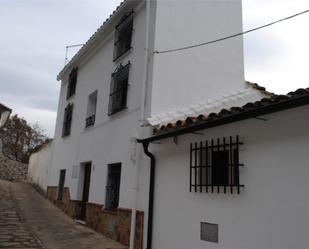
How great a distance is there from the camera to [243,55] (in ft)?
34.7

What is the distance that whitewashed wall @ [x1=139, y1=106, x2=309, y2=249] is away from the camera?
176 inches

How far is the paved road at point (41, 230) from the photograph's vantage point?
7.94 m

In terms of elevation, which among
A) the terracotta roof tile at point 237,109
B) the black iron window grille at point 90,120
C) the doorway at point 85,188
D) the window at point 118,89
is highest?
the window at point 118,89

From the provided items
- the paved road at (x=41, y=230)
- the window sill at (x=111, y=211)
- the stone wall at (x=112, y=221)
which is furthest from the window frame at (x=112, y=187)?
the paved road at (x=41, y=230)

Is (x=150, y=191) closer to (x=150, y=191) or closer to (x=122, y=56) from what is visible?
(x=150, y=191)

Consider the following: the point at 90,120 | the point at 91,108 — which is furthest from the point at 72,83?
the point at 90,120

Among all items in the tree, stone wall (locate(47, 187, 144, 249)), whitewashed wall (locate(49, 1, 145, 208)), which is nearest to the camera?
stone wall (locate(47, 187, 144, 249))

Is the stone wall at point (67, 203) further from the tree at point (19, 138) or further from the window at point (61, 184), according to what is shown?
the tree at point (19, 138)

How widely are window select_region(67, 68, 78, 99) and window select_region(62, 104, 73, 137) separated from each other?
23.4 inches

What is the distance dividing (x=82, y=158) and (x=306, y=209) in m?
8.68

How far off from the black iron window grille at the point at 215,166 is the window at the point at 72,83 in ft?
30.3

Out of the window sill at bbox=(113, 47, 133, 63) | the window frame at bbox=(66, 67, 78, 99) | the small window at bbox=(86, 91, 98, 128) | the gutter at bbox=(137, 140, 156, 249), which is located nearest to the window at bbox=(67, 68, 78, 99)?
the window frame at bbox=(66, 67, 78, 99)

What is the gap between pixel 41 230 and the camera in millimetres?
9562

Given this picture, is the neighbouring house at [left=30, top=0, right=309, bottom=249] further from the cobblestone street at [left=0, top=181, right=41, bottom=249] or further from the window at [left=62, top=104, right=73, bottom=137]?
the cobblestone street at [left=0, top=181, right=41, bottom=249]
